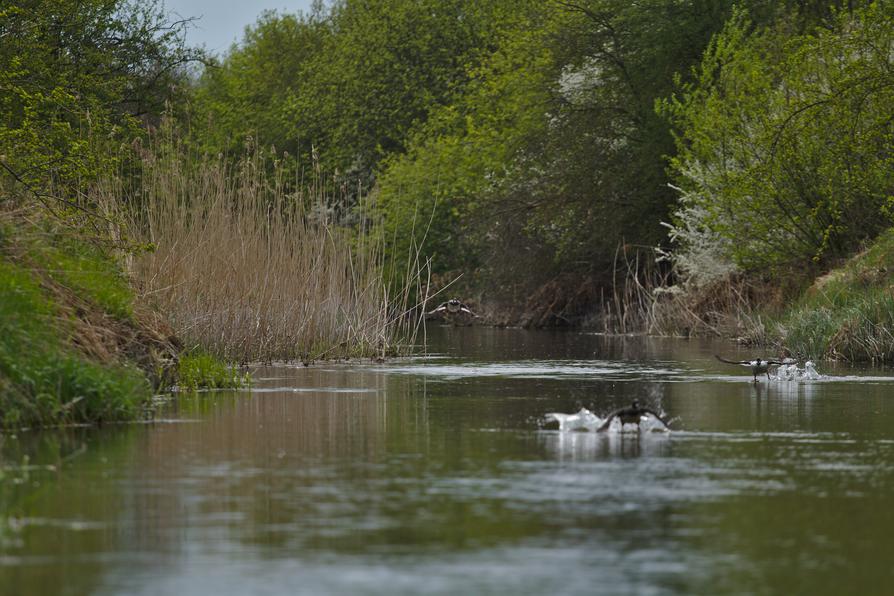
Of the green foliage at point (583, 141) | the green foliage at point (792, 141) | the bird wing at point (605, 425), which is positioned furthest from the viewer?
the green foliage at point (583, 141)

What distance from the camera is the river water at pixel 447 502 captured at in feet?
22.9

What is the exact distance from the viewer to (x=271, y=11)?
84.8 m

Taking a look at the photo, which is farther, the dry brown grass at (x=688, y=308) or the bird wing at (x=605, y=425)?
the dry brown grass at (x=688, y=308)

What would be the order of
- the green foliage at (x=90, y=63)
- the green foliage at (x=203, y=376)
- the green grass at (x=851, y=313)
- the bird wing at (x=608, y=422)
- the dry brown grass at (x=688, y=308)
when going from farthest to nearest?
the dry brown grass at (x=688, y=308) < the green foliage at (x=90, y=63) < the green grass at (x=851, y=313) < the green foliage at (x=203, y=376) < the bird wing at (x=608, y=422)

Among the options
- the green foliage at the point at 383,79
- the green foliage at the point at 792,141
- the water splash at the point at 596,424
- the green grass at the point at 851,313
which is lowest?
the water splash at the point at 596,424

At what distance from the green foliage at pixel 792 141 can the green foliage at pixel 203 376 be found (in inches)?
568

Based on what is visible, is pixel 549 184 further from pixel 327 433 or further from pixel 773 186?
pixel 327 433

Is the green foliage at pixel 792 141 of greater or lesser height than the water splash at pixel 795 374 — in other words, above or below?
above

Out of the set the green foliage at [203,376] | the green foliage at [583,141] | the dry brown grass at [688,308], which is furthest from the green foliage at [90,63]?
the dry brown grass at [688,308]

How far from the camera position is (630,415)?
13.2 meters

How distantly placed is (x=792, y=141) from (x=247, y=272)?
1262cm

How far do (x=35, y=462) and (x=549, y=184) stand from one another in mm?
36328

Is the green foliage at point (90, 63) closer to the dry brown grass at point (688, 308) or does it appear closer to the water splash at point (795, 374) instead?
the water splash at point (795, 374)

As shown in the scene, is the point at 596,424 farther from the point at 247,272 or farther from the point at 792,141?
the point at 792,141
